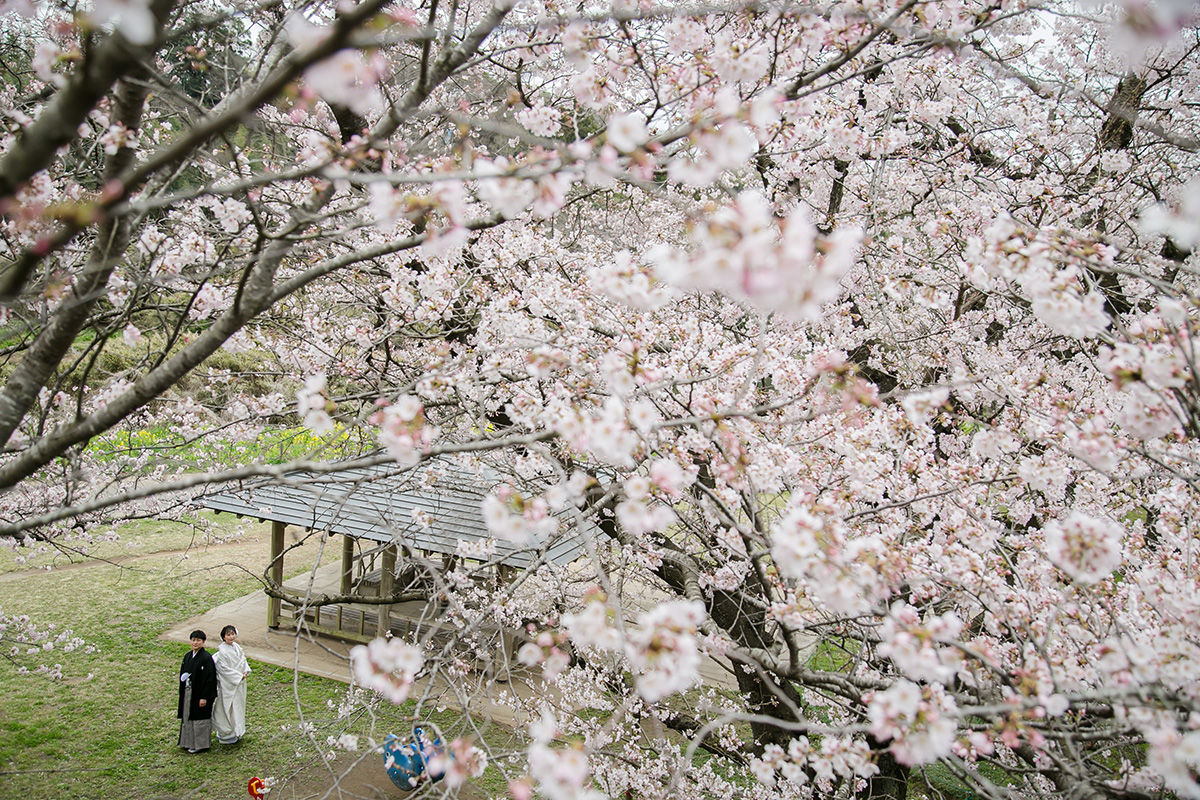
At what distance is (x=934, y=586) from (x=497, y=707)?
19.3ft

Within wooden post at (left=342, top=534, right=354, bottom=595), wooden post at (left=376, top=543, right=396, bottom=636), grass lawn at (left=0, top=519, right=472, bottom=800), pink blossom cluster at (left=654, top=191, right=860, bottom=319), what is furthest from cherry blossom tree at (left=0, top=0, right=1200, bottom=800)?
wooden post at (left=342, top=534, right=354, bottom=595)

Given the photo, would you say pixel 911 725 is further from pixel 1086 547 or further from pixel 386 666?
pixel 386 666

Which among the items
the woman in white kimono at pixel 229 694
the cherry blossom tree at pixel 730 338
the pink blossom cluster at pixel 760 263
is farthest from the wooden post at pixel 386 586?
the pink blossom cluster at pixel 760 263

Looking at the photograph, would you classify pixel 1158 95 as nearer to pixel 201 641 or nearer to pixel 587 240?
pixel 587 240

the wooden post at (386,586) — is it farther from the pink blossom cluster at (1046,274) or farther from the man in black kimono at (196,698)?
the pink blossom cluster at (1046,274)

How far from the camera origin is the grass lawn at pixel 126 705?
567cm

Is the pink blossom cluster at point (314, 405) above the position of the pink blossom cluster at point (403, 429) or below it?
above

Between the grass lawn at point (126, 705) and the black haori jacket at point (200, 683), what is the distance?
44cm

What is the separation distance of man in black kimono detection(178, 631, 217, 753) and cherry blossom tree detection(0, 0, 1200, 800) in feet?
6.44

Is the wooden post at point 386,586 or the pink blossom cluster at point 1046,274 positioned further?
the wooden post at point 386,586

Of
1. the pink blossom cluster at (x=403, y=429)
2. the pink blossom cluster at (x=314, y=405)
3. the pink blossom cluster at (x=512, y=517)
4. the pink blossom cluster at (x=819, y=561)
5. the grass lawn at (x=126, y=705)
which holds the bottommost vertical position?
the grass lawn at (x=126, y=705)

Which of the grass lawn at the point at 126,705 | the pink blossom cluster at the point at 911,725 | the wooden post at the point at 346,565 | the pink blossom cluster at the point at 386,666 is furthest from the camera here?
the wooden post at the point at 346,565

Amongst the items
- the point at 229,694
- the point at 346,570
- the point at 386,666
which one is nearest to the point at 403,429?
the point at 386,666

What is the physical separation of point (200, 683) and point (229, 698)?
356 millimetres
